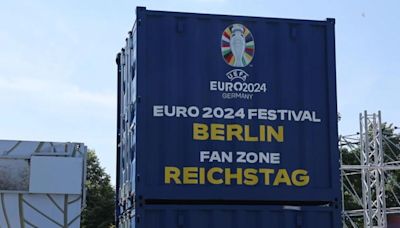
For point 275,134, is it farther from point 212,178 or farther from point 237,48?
point 237,48

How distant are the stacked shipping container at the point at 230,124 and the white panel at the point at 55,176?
105 cm

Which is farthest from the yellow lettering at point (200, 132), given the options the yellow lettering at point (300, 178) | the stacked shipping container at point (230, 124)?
the yellow lettering at point (300, 178)

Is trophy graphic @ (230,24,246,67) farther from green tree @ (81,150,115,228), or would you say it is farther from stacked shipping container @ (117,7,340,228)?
green tree @ (81,150,115,228)

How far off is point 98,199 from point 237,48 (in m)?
26.4

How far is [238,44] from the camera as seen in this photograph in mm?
8609

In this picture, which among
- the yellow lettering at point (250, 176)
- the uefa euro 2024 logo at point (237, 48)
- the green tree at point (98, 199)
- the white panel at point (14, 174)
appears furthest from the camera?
the green tree at point (98, 199)

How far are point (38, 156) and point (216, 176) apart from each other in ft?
9.26

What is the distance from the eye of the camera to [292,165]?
8.48 meters

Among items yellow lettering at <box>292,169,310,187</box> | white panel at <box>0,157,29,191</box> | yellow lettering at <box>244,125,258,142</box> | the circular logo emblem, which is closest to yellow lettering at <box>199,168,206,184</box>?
yellow lettering at <box>244,125,258,142</box>

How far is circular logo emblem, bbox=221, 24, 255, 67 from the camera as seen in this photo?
338 inches

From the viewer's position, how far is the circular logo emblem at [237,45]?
28.2 ft

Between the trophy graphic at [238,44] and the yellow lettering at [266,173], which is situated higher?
the trophy graphic at [238,44]

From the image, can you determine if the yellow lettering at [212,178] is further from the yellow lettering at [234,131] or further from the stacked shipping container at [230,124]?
the yellow lettering at [234,131]

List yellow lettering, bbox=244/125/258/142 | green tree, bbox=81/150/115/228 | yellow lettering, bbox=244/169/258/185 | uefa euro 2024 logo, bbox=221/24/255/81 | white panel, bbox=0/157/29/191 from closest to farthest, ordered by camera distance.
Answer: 1. yellow lettering, bbox=244/169/258/185
2. yellow lettering, bbox=244/125/258/142
3. uefa euro 2024 logo, bbox=221/24/255/81
4. white panel, bbox=0/157/29/191
5. green tree, bbox=81/150/115/228
